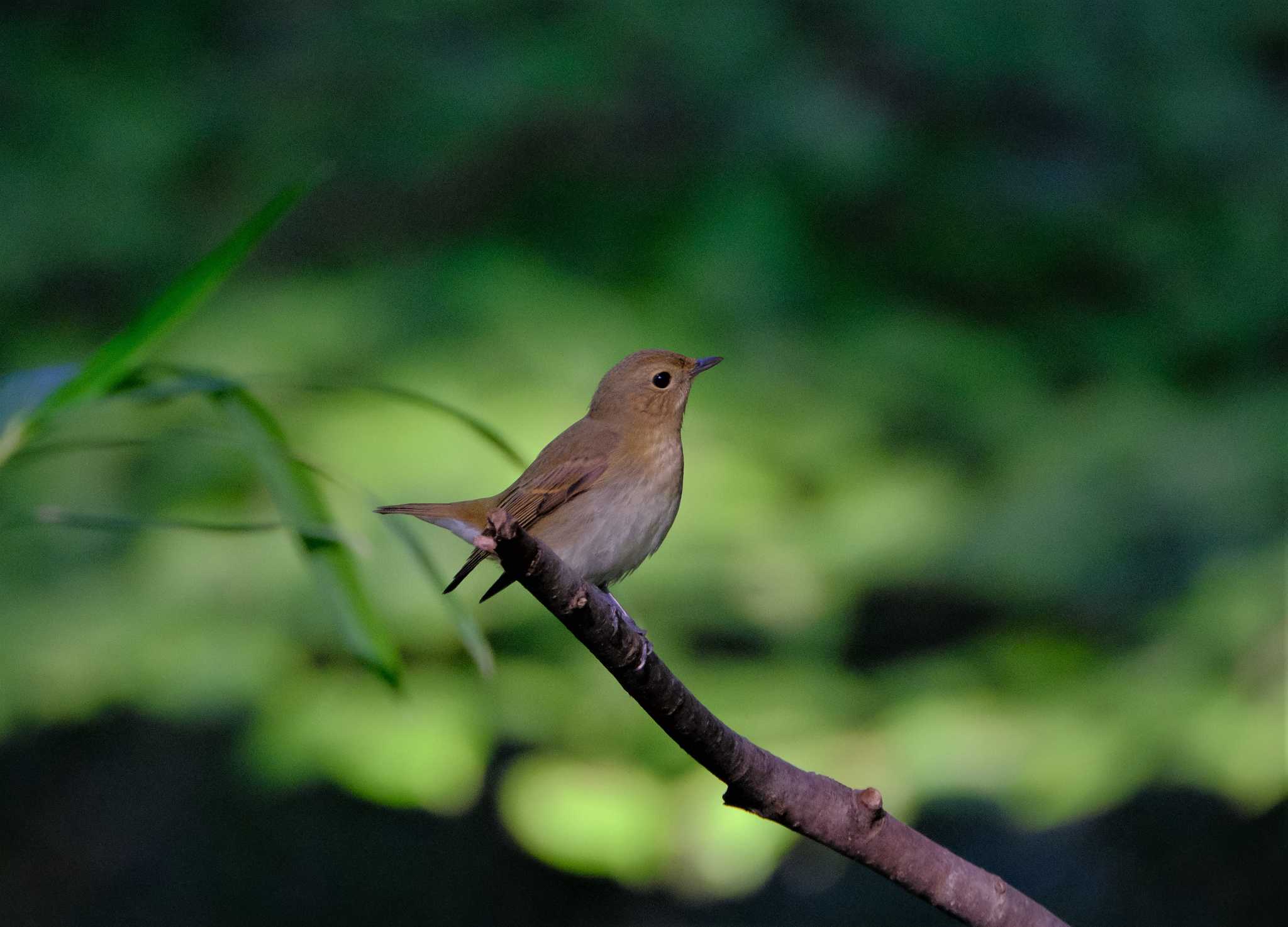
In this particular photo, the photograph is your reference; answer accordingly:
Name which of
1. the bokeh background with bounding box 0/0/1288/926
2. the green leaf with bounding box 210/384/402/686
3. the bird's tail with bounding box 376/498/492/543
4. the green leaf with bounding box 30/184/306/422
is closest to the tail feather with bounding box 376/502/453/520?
the bird's tail with bounding box 376/498/492/543

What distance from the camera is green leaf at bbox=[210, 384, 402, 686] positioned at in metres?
2.00

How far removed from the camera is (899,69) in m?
5.00

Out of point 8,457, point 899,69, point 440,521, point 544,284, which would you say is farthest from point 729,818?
point 899,69

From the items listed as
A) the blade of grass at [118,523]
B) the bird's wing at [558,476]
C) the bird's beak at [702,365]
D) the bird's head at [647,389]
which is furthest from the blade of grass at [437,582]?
the bird's beak at [702,365]

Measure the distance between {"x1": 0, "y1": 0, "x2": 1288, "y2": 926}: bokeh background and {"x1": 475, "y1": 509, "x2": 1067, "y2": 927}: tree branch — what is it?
1706mm

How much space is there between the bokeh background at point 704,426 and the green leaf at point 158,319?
171 cm

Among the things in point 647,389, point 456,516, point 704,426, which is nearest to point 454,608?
point 456,516

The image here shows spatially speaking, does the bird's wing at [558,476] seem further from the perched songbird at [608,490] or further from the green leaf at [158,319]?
the green leaf at [158,319]

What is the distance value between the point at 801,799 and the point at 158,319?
3.39 ft

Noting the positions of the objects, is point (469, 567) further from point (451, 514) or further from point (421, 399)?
point (421, 399)

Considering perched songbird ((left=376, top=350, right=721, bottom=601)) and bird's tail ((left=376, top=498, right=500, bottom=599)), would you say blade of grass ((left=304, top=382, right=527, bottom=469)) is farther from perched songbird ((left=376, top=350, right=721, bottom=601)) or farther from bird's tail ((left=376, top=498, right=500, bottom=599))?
perched songbird ((left=376, top=350, right=721, bottom=601))

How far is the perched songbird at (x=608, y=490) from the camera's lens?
99.9 inches

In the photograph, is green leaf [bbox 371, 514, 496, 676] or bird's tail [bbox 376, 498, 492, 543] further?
bird's tail [bbox 376, 498, 492, 543]

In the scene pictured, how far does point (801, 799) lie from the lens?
5.60 feet
